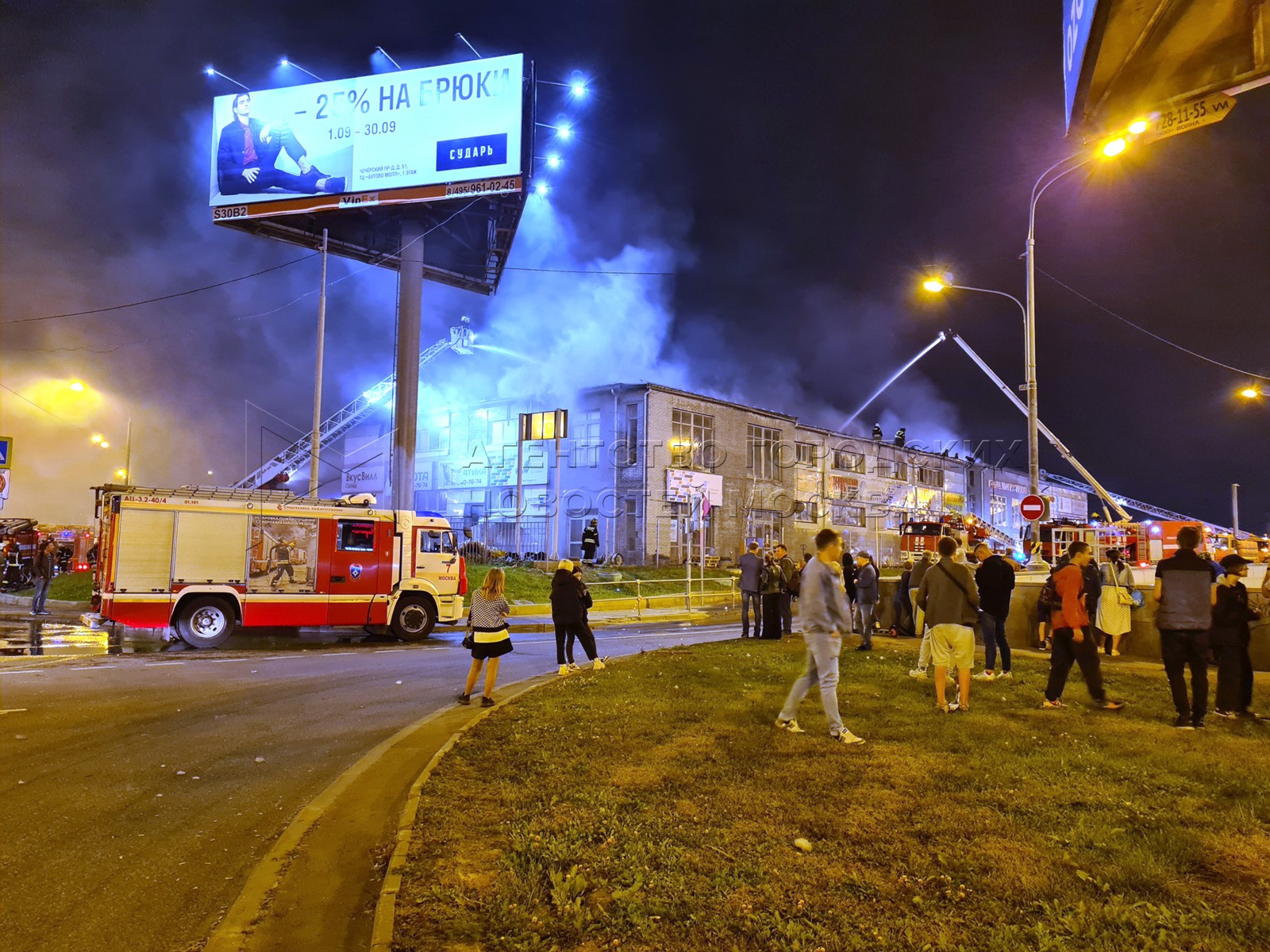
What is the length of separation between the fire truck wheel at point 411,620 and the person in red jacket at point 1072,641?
12739mm

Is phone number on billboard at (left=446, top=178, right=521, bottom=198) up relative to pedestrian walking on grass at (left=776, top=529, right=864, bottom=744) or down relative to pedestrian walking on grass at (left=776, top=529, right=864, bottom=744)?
up

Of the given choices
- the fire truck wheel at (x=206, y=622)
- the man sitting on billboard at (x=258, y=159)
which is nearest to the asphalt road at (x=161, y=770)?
the fire truck wheel at (x=206, y=622)

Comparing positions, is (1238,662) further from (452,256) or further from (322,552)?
(452,256)

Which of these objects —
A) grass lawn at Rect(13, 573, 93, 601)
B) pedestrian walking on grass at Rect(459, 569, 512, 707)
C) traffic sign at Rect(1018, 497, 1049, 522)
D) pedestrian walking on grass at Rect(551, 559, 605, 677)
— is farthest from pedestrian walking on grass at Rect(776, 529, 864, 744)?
grass lawn at Rect(13, 573, 93, 601)

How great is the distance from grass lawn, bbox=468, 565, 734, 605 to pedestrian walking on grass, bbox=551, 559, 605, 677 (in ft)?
42.2

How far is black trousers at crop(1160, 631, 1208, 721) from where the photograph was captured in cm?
722

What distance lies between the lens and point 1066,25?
5.59 meters

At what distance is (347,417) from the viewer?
40.6m

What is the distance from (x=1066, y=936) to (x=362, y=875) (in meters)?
3.57

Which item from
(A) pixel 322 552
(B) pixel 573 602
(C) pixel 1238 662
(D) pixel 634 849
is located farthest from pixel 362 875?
(A) pixel 322 552

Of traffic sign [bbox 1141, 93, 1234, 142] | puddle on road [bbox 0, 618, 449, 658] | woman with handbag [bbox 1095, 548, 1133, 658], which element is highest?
traffic sign [bbox 1141, 93, 1234, 142]

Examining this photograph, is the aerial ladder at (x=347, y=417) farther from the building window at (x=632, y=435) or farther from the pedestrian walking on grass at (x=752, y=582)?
the pedestrian walking on grass at (x=752, y=582)

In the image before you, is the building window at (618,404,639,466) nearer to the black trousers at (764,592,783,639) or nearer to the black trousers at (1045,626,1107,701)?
the black trousers at (764,592,783,639)

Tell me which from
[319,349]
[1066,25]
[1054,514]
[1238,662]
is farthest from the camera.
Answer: [1054,514]
